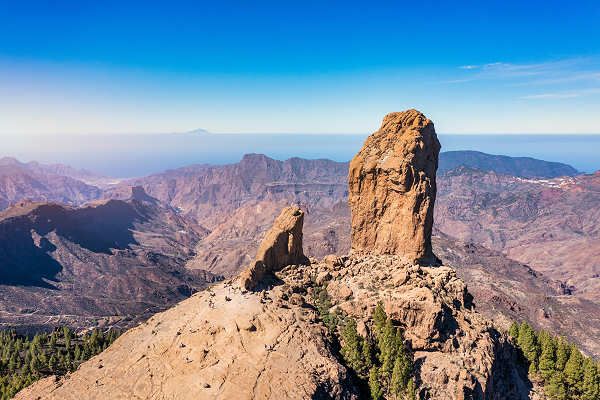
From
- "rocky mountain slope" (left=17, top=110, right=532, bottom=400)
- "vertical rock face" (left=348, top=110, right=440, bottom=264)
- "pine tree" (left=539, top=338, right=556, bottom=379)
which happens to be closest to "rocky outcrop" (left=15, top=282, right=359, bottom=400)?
"rocky mountain slope" (left=17, top=110, right=532, bottom=400)

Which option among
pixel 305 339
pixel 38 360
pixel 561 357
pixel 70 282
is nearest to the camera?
pixel 305 339

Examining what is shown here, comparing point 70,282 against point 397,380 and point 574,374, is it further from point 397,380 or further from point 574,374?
point 574,374

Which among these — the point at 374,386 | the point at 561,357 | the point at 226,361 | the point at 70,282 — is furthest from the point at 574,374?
the point at 70,282

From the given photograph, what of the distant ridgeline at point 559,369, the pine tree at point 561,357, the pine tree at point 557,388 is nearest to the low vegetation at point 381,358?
the pine tree at point 557,388

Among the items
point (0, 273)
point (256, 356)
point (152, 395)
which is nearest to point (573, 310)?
point (256, 356)

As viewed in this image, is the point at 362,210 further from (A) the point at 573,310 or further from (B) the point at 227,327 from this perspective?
(A) the point at 573,310
